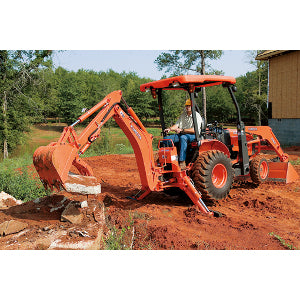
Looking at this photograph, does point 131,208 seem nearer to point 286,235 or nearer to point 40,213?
point 40,213

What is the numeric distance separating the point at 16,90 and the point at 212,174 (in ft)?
51.5

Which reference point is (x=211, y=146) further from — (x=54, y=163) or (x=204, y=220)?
(x=54, y=163)

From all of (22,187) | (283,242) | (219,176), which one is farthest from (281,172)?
(22,187)

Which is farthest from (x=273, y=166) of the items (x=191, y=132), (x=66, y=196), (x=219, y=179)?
(x=66, y=196)

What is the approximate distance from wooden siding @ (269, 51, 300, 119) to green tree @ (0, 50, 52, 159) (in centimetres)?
1333

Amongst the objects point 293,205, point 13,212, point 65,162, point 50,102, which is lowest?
point 293,205

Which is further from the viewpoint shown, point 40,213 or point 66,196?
point 66,196

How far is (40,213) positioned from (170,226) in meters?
2.33

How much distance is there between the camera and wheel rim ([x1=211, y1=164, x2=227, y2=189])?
20.3 ft

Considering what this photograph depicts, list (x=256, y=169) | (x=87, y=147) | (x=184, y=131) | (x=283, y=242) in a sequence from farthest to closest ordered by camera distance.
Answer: (x=256, y=169), (x=184, y=131), (x=87, y=147), (x=283, y=242)

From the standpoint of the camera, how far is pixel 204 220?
5.20m

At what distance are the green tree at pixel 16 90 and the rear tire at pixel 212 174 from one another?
1456 cm

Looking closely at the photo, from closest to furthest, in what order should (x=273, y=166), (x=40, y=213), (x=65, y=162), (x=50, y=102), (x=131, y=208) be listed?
(x=65, y=162)
(x=40, y=213)
(x=131, y=208)
(x=273, y=166)
(x=50, y=102)
